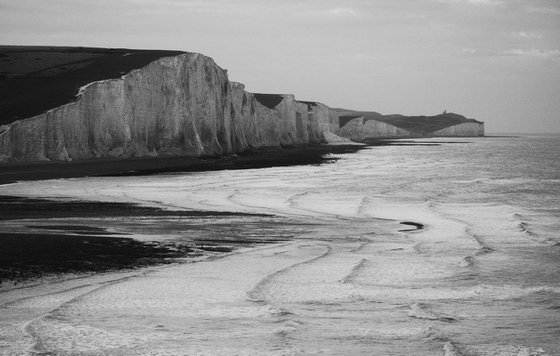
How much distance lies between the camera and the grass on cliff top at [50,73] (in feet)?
187

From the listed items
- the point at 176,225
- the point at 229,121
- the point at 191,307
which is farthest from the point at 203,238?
the point at 229,121

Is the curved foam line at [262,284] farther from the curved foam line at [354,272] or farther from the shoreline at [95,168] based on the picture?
the shoreline at [95,168]

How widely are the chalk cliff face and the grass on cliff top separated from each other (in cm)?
110

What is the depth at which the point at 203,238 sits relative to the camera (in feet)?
61.9

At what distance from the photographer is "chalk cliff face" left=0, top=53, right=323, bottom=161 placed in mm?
54344

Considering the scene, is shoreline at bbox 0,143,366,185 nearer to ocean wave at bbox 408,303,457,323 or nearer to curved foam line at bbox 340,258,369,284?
curved foam line at bbox 340,258,369,284

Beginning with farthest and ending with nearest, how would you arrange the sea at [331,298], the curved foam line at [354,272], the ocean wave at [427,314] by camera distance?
the curved foam line at [354,272] → the ocean wave at [427,314] → the sea at [331,298]

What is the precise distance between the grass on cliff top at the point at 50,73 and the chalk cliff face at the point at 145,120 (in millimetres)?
1097

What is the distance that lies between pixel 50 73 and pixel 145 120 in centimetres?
1163

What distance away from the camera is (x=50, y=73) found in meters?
71.6

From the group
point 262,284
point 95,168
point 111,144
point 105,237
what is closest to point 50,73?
point 111,144

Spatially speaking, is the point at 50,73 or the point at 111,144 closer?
the point at 111,144

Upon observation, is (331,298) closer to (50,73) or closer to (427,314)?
(427,314)

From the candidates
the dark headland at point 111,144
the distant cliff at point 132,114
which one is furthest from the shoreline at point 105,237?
the distant cliff at point 132,114
